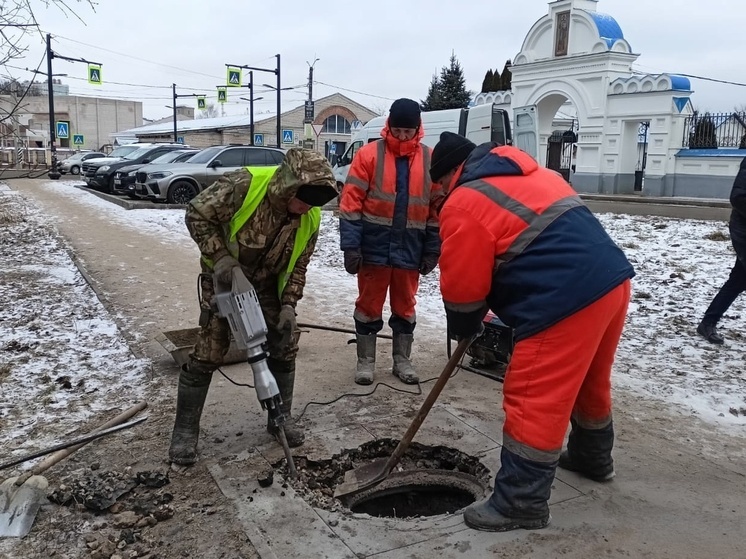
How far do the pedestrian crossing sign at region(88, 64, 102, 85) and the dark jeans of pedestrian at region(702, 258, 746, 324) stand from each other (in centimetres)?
2474

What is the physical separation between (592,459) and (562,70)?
2302cm

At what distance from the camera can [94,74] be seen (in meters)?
25.2

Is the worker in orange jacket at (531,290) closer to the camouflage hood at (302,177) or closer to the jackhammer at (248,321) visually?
the camouflage hood at (302,177)

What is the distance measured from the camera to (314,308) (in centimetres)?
673

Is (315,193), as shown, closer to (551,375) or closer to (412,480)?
(551,375)

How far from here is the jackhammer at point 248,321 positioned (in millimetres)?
3059

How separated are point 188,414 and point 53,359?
6.97ft

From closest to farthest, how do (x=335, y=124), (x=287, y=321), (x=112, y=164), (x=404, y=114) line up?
(x=287, y=321) < (x=404, y=114) < (x=112, y=164) < (x=335, y=124)

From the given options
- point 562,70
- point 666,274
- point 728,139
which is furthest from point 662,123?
point 666,274

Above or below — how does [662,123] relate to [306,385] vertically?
above

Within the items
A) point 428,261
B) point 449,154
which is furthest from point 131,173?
point 449,154

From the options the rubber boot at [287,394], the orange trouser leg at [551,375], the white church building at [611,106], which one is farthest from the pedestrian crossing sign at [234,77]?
the orange trouser leg at [551,375]

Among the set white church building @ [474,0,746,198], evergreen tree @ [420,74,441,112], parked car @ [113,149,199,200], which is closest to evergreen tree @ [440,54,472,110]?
evergreen tree @ [420,74,441,112]

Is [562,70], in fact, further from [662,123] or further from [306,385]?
[306,385]
